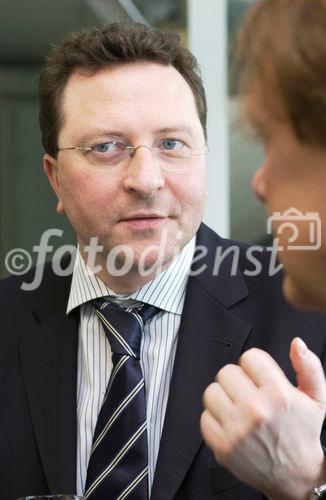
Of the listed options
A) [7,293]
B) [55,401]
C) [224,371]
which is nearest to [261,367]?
[224,371]

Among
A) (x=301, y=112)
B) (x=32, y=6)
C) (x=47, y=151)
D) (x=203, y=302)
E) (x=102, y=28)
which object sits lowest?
(x=203, y=302)

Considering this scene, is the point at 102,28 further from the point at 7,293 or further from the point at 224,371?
the point at 224,371

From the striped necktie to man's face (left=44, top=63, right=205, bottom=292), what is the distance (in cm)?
26

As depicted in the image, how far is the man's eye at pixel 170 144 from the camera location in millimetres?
2396

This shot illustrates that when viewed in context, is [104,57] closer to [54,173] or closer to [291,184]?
[54,173]

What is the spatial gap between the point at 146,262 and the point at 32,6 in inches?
104

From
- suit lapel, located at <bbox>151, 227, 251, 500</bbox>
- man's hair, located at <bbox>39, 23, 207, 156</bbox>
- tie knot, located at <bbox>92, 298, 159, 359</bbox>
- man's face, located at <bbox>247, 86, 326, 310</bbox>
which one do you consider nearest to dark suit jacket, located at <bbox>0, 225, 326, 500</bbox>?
suit lapel, located at <bbox>151, 227, 251, 500</bbox>

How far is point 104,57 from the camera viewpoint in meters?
2.49

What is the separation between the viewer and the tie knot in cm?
231

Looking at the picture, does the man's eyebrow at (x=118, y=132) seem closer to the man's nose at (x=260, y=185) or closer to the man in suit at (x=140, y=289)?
the man in suit at (x=140, y=289)

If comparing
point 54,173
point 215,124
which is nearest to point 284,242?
point 54,173

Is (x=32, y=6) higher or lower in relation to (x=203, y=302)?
higher

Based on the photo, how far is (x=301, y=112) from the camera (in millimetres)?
1232

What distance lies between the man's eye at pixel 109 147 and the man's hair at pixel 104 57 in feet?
0.72
